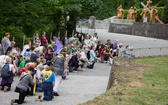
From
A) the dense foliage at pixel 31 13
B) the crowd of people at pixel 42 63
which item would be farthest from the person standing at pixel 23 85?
the dense foliage at pixel 31 13

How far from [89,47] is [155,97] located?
1480 centimetres

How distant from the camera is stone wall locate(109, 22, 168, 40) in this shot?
4681 centimetres

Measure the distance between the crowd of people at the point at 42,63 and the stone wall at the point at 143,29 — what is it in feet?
62.3

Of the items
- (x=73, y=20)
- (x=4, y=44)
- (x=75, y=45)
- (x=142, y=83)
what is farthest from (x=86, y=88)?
(x=73, y=20)

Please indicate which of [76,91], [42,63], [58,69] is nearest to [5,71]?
[58,69]

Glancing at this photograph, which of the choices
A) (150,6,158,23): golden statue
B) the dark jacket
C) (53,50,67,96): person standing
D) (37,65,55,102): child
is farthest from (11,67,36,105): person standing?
(150,6,158,23): golden statue

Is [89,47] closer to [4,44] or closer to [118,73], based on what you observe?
[4,44]

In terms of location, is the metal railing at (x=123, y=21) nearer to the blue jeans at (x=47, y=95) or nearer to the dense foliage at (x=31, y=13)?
the dense foliage at (x=31, y=13)

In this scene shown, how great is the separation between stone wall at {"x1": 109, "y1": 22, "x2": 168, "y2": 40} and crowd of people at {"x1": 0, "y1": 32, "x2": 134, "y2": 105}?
18992 millimetres

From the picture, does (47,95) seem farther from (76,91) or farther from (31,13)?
(31,13)

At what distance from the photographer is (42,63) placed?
16.9 meters

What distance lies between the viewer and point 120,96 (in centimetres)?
1080

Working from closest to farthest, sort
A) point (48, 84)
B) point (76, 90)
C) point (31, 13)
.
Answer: point (48, 84) → point (76, 90) → point (31, 13)

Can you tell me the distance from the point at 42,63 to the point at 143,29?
3412 centimetres
